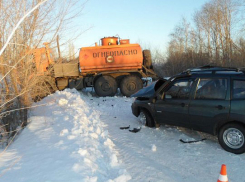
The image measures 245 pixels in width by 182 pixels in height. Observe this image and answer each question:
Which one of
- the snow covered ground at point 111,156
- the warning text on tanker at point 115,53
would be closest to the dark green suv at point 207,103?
the snow covered ground at point 111,156

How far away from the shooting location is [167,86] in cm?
535

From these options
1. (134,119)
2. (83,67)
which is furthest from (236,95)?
(83,67)

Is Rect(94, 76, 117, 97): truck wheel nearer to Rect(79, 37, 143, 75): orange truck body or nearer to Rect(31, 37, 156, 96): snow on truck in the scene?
Rect(31, 37, 156, 96): snow on truck

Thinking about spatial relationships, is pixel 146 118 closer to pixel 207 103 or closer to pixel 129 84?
pixel 207 103

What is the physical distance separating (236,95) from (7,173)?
433cm

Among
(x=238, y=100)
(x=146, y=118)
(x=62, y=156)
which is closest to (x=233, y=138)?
(x=238, y=100)

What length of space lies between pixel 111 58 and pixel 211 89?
26.3 feet

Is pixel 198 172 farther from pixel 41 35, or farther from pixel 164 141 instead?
pixel 41 35

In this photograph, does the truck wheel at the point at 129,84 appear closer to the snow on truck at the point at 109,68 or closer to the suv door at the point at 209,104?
the snow on truck at the point at 109,68

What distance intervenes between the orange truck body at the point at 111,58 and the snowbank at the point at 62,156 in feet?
22.0

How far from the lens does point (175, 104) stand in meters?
5.02

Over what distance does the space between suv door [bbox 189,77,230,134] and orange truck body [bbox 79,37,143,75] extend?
745 cm

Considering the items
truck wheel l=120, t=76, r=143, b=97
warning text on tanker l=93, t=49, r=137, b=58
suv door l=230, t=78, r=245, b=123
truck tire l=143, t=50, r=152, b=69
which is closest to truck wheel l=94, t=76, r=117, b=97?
truck wheel l=120, t=76, r=143, b=97

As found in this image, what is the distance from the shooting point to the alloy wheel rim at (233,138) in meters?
3.96
